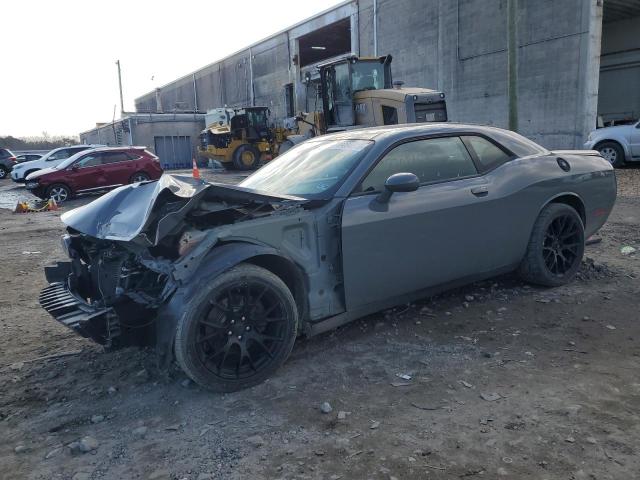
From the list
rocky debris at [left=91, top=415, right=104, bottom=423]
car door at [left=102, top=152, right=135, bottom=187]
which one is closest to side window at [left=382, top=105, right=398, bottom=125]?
car door at [left=102, top=152, right=135, bottom=187]

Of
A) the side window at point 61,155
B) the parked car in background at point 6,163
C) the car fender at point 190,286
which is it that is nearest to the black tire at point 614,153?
the car fender at point 190,286

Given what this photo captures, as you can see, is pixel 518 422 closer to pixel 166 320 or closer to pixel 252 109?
pixel 166 320

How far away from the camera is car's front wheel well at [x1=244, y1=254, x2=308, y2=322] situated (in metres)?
3.29

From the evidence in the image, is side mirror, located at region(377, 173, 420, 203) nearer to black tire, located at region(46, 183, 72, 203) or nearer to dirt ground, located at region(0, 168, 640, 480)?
dirt ground, located at region(0, 168, 640, 480)

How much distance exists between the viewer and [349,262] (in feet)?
11.4

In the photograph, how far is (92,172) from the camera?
51.6ft

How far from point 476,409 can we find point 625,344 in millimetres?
1531

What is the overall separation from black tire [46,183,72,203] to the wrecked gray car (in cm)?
1272

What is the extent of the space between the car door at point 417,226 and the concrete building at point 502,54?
12.4 meters

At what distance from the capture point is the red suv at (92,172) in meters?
15.0

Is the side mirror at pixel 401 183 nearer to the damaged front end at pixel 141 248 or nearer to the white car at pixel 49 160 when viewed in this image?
the damaged front end at pixel 141 248

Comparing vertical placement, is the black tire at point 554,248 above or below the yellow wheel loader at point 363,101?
below

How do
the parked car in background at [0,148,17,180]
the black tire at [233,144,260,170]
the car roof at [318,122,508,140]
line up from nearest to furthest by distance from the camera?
the car roof at [318,122,508,140] < the black tire at [233,144,260,170] < the parked car in background at [0,148,17,180]

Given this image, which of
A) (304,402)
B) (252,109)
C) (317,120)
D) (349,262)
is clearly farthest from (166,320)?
(252,109)
